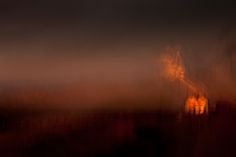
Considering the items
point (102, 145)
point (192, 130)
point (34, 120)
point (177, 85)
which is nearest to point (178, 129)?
point (192, 130)

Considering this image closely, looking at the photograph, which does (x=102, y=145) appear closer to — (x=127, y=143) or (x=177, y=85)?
(x=127, y=143)

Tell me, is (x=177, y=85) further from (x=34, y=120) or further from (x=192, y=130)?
(x=34, y=120)

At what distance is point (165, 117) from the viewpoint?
2412 mm

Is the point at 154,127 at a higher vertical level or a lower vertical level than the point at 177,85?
lower

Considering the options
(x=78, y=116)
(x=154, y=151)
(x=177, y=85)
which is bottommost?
(x=154, y=151)

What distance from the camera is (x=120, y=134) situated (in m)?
2.42

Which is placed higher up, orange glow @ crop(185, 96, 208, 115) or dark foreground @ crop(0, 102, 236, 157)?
orange glow @ crop(185, 96, 208, 115)

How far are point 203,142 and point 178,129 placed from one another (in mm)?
141

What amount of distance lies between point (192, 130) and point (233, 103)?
0.82 feet

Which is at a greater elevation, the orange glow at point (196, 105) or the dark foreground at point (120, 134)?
the orange glow at point (196, 105)

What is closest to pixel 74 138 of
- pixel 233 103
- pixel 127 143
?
pixel 127 143

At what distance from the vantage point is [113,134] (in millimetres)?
2439

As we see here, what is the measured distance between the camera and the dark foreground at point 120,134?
2.36 m

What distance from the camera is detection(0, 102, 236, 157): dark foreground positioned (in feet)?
7.75
